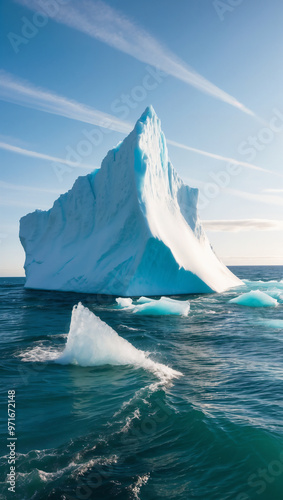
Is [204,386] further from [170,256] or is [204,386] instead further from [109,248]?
[109,248]

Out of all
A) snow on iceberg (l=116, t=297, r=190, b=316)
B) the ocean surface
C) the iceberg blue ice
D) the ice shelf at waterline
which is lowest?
the ocean surface

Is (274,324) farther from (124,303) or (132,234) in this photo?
(132,234)

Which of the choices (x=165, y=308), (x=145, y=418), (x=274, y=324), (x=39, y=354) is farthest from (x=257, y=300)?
(x=145, y=418)

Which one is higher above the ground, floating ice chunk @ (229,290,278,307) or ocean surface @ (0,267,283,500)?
floating ice chunk @ (229,290,278,307)

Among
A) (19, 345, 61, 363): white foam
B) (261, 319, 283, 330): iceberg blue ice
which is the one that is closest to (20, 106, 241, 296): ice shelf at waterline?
(261, 319, 283, 330): iceberg blue ice

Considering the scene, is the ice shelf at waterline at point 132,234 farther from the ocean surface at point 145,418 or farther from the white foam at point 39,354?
the white foam at point 39,354

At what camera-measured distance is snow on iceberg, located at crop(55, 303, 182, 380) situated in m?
7.71

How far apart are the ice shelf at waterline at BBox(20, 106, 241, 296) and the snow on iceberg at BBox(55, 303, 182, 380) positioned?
12.9 m

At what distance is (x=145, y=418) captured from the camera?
16.5ft

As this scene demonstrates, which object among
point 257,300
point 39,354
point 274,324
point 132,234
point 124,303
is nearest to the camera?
point 39,354

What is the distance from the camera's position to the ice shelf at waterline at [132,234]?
858 inches

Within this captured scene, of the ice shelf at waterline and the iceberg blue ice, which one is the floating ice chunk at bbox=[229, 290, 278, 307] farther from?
the iceberg blue ice

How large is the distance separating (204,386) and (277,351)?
338cm

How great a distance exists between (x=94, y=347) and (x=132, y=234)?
15.8 meters
